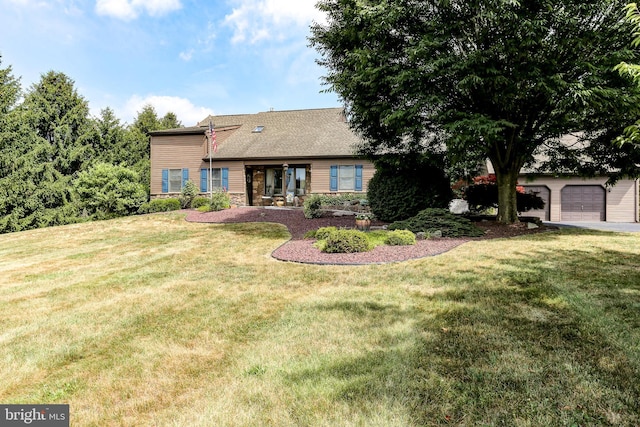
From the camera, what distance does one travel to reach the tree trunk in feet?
38.9

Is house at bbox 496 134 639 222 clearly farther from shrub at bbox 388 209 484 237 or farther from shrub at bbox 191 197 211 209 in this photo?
shrub at bbox 191 197 211 209

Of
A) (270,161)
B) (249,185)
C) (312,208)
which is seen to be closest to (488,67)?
(312,208)

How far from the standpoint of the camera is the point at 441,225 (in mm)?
10109

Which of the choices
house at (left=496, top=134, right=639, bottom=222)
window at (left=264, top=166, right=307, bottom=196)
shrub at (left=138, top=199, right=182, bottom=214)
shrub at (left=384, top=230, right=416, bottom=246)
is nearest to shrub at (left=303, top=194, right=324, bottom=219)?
shrub at (left=384, top=230, right=416, bottom=246)

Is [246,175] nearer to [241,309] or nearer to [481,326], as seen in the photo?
[241,309]

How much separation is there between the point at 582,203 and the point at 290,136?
18387mm

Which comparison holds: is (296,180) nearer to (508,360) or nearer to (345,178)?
(345,178)

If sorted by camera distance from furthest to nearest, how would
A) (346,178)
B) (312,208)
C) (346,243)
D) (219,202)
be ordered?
1. (346,178)
2. (219,202)
3. (312,208)
4. (346,243)

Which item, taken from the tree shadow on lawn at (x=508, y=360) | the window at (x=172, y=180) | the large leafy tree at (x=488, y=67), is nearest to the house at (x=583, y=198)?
the large leafy tree at (x=488, y=67)

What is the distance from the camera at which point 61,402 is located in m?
2.66

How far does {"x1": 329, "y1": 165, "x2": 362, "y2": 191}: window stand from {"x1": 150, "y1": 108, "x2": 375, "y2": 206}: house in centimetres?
41

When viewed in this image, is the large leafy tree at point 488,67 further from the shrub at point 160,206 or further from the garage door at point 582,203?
the shrub at point 160,206

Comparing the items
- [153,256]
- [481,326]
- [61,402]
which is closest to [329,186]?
[153,256]

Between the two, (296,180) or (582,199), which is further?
(296,180)
